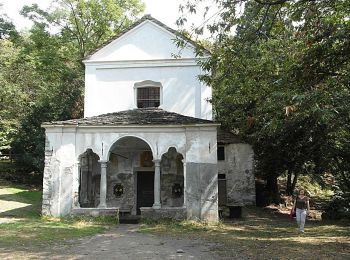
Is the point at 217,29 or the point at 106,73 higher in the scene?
the point at 106,73

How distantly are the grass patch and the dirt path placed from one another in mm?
644

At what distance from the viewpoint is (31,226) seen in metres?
14.1

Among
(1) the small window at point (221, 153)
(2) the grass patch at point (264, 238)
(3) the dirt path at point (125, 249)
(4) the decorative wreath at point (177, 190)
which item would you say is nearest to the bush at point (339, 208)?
(2) the grass patch at point (264, 238)

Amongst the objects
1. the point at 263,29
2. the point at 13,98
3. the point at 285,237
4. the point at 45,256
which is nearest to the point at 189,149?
the point at 285,237

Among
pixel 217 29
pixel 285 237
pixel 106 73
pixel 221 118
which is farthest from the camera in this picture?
pixel 221 118

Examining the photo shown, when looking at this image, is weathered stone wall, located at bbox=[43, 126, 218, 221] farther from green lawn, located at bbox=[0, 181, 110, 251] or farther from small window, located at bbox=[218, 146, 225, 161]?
small window, located at bbox=[218, 146, 225, 161]

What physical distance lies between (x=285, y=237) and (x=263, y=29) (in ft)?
21.8

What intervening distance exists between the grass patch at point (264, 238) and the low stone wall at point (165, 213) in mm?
329

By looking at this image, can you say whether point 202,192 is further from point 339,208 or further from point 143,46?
point 143,46

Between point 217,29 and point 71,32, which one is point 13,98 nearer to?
point 71,32

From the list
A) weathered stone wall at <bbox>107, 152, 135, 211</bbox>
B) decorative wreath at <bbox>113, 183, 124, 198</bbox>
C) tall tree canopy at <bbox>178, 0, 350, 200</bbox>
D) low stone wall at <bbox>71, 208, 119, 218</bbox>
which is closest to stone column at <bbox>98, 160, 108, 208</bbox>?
low stone wall at <bbox>71, 208, 119, 218</bbox>

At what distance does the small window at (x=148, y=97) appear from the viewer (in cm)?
2044

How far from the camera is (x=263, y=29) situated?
10.5m

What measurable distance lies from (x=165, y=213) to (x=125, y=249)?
5.43 m
